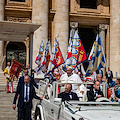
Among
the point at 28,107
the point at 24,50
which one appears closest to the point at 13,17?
the point at 24,50

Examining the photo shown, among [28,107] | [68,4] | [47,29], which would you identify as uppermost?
[68,4]

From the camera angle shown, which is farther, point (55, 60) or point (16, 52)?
point (16, 52)

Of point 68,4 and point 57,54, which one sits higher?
point 68,4

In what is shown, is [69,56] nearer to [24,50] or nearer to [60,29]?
[60,29]

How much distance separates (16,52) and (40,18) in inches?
174

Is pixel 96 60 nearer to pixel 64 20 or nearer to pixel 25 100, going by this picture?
pixel 25 100

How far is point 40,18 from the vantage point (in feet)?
91.4

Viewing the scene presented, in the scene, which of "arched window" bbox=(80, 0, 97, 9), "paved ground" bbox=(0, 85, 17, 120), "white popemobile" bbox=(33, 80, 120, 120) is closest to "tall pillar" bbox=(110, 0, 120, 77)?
"arched window" bbox=(80, 0, 97, 9)

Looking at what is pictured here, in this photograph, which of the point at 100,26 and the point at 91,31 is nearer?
the point at 100,26

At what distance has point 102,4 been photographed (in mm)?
32000

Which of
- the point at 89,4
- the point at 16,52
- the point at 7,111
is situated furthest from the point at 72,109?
the point at 89,4

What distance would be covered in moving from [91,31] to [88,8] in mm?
2958

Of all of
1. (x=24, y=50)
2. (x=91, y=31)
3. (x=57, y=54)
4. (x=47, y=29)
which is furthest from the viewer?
(x=91, y=31)

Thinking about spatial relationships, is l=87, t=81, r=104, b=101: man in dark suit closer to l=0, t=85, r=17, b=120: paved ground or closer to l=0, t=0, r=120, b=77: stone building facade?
l=0, t=85, r=17, b=120: paved ground
